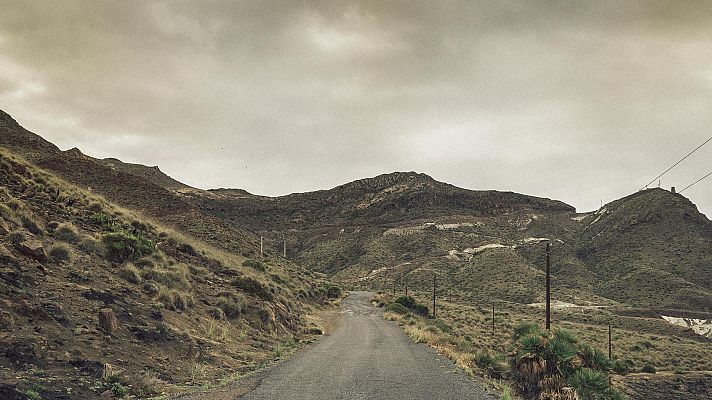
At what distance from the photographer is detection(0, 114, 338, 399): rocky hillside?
1084 cm

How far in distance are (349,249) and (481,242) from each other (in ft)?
128

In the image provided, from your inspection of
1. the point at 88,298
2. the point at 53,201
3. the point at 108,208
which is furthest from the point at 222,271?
the point at 88,298

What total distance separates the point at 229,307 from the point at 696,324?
238 feet

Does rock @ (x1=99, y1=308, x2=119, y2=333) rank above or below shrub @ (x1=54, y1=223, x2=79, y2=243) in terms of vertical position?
below

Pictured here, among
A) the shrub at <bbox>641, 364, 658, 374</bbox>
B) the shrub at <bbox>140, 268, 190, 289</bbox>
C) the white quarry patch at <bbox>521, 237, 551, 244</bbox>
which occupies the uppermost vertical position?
the white quarry patch at <bbox>521, 237, 551, 244</bbox>

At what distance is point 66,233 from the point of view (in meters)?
19.3

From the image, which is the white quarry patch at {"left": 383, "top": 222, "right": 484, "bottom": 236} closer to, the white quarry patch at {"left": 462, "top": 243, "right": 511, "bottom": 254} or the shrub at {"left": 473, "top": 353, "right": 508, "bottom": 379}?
the white quarry patch at {"left": 462, "top": 243, "right": 511, "bottom": 254}

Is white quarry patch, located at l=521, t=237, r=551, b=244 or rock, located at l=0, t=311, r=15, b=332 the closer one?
rock, located at l=0, t=311, r=15, b=332

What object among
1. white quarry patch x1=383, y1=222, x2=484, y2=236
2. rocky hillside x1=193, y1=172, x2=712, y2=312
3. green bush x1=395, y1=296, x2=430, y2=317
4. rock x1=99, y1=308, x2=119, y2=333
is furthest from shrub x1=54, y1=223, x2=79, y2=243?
white quarry patch x1=383, y1=222, x2=484, y2=236

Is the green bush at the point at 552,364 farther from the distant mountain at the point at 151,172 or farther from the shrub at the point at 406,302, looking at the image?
the distant mountain at the point at 151,172

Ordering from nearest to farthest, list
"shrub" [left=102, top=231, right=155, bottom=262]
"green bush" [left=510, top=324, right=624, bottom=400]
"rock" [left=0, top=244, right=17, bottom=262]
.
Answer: "green bush" [left=510, top=324, right=624, bottom=400] < "rock" [left=0, top=244, right=17, bottom=262] < "shrub" [left=102, top=231, right=155, bottom=262]

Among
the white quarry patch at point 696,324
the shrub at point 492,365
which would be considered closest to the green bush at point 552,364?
the shrub at point 492,365

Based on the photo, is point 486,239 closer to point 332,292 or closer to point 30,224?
point 332,292

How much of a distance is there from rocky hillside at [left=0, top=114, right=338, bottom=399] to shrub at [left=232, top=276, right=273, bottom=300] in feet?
0.30
